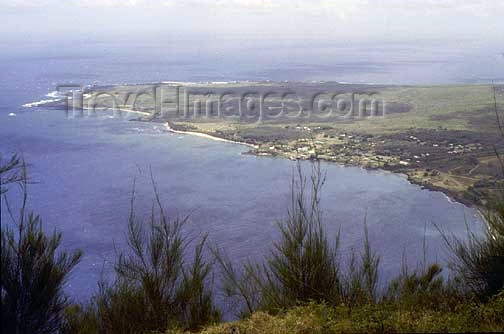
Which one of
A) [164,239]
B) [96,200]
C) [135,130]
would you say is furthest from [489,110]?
[164,239]

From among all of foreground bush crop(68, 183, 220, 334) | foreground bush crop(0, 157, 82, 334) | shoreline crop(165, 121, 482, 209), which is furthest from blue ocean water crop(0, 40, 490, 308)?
foreground bush crop(0, 157, 82, 334)

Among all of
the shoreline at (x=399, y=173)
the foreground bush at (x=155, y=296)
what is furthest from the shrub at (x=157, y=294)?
the shoreline at (x=399, y=173)

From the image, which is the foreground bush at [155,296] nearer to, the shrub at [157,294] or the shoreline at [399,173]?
the shrub at [157,294]

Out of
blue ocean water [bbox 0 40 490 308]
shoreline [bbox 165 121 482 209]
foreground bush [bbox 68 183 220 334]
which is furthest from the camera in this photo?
Result: shoreline [bbox 165 121 482 209]

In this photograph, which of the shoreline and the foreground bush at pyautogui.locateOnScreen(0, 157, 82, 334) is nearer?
the foreground bush at pyautogui.locateOnScreen(0, 157, 82, 334)

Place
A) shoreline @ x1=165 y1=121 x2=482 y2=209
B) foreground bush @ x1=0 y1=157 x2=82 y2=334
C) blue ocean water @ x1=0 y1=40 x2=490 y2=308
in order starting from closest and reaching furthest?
1. foreground bush @ x1=0 y1=157 x2=82 y2=334
2. blue ocean water @ x1=0 y1=40 x2=490 y2=308
3. shoreline @ x1=165 y1=121 x2=482 y2=209

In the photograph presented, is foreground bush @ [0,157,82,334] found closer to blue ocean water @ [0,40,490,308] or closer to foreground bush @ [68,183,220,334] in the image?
foreground bush @ [68,183,220,334]

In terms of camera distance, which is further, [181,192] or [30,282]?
[181,192]

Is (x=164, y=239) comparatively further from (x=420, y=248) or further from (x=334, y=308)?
(x=420, y=248)

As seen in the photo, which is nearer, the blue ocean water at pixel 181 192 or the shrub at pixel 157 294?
the shrub at pixel 157 294

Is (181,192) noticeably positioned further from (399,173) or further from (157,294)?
(157,294)

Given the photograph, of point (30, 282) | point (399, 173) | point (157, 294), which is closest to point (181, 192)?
point (399, 173)
